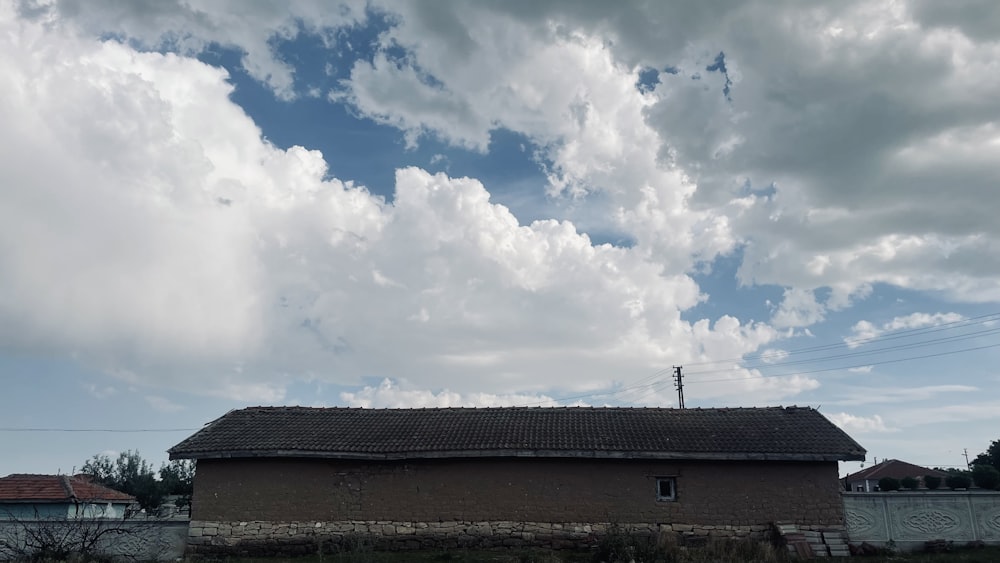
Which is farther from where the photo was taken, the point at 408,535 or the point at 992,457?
the point at 992,457

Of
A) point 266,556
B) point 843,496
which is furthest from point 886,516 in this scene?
point 266,556

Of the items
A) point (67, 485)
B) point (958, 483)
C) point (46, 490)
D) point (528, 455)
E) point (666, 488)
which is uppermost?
point (528, 455)

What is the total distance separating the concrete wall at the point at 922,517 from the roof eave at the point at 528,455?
4.61ft

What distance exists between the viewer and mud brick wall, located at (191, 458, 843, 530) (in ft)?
61.1

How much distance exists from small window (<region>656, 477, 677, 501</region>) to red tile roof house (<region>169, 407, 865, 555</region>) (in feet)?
0.12

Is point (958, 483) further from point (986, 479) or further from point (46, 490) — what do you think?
point (46, 490)

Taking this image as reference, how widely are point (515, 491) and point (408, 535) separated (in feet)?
9.50

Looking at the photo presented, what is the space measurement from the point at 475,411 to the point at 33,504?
1822cm

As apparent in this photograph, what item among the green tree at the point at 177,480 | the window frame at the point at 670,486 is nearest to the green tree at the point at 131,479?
the green tree at the point at 177,480

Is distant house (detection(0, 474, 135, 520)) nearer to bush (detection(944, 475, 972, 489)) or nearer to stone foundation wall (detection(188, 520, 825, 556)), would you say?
stone foundation wall (detection(188, 520, 825, 556))

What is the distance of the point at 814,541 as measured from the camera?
1806 cm

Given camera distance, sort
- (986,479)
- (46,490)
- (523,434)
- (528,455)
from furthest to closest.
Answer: (46,490) < (986,479) < (523,434) < (528,455)

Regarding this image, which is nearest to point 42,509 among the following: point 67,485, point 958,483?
point 67,485

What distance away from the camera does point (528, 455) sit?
61.9ft
